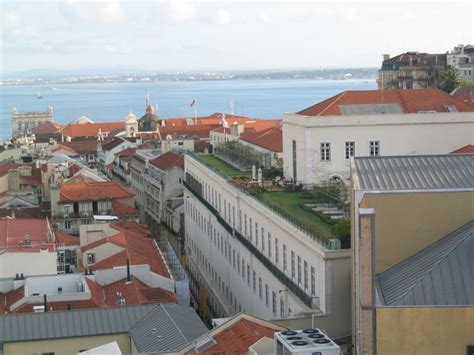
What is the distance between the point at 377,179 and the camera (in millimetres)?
20641

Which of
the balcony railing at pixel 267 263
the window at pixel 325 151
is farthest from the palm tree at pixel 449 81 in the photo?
the window at pixel 325 151

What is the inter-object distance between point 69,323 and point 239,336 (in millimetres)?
4888

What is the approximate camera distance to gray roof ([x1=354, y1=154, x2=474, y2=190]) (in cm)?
2030

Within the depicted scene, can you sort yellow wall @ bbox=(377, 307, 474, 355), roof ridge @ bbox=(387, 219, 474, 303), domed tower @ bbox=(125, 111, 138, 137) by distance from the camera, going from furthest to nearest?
domed tower @ bbox=(125, 111, 138, 137), roof ridge @ bbox=(387, 219, 474, 303), yellow wall @ bbox=(377, 307, 474, 355)

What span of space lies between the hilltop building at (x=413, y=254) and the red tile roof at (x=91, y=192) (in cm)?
2686

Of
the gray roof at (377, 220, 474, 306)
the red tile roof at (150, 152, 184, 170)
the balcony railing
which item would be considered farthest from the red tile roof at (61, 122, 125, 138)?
the gray roof at (377, 220, 474, 306)

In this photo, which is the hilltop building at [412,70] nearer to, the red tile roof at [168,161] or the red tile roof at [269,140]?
the red tile roof at [168,161]

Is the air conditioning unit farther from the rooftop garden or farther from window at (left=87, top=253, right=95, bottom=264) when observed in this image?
window at (left=87, top=253, right=95, bottom=264)

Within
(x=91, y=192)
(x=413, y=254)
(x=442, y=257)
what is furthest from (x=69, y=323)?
(x=91, y=192)

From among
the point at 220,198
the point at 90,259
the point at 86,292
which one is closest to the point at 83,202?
the point at 220,198

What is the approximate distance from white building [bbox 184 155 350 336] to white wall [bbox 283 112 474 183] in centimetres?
347

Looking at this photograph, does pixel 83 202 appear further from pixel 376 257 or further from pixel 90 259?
pixel 376 257

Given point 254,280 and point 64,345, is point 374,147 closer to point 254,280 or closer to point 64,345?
point 254,280

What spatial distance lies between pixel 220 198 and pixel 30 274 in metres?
11.1
